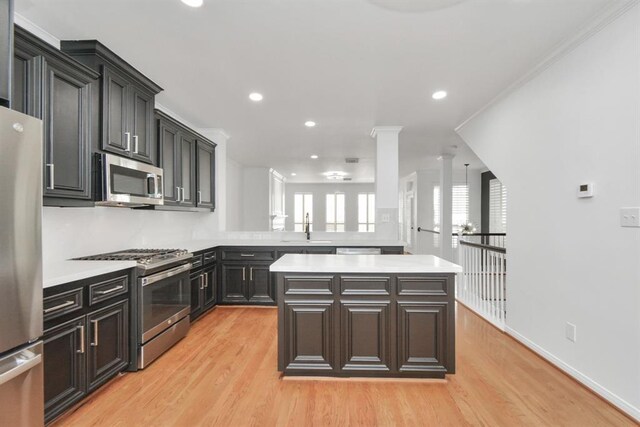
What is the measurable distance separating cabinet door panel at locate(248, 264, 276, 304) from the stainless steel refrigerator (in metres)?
2.84

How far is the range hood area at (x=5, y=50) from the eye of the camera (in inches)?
55.1

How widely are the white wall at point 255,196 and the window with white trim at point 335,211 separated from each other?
4.11 m

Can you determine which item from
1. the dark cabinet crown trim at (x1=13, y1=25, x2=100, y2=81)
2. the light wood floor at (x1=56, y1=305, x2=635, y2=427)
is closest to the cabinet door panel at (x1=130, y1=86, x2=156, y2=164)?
the dark cabinet crown trim at (x1=13, y1=25, x2=100, y2=81)

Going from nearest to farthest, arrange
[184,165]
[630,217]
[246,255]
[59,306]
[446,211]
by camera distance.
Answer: [59,306]
[630,217]
[184,165]
[246,255]
[446,211]

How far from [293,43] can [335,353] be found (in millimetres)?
2392

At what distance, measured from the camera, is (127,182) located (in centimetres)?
270

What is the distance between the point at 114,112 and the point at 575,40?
3636 mm

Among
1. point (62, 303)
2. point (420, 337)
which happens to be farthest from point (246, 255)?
point (420, 337)

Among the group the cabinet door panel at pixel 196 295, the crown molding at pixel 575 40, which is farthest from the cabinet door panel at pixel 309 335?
the crown molding at pixel 575 40

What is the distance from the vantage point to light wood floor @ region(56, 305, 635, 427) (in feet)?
6.50

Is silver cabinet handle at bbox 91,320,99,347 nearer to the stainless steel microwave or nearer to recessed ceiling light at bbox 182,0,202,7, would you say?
the stainless steel microwave

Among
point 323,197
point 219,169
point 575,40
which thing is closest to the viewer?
point 575,40

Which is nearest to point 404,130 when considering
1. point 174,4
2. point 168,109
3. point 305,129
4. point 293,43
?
point 305,129

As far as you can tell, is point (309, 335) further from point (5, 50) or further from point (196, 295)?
point (5, 50)
